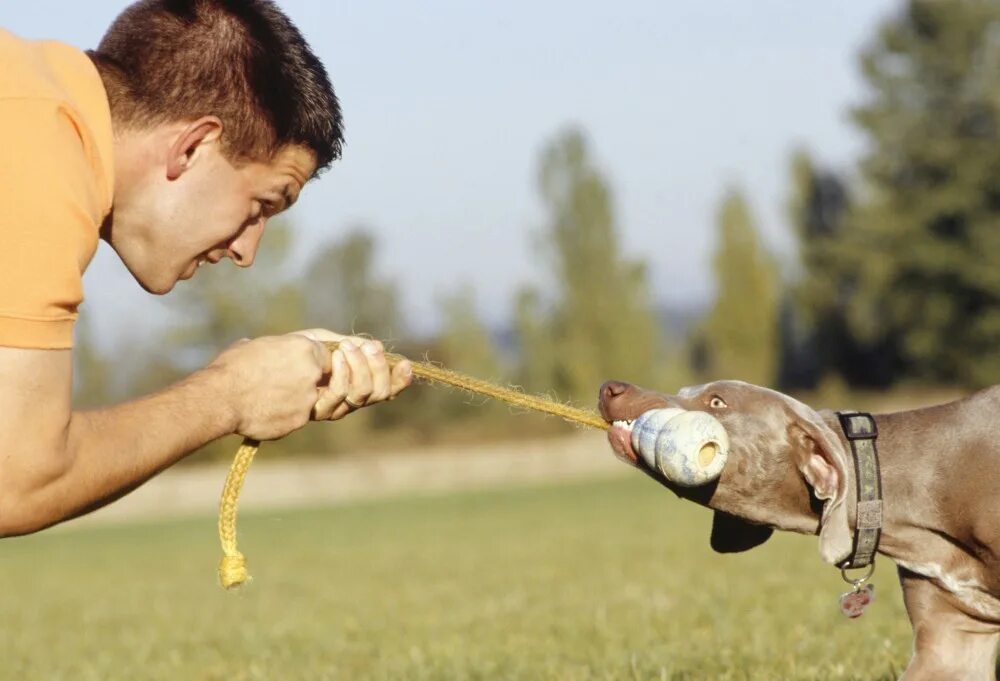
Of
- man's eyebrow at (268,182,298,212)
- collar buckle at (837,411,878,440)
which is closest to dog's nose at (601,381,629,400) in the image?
collar buckle at (837,411,878,440)

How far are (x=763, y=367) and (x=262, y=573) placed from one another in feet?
135

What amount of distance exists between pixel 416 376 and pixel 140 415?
116cm

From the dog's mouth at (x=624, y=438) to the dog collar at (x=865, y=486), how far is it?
2.66 ft

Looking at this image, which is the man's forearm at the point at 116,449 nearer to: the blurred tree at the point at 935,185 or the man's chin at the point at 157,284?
the man's chin at the point at 157,284

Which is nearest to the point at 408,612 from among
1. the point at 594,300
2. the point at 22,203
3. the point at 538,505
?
the point at 22,203

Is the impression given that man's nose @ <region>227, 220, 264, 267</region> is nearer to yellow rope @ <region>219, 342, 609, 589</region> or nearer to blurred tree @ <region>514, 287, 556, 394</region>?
yellow rope @ <region>219, 342, 609, 589</region>

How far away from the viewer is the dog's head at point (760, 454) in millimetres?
4902

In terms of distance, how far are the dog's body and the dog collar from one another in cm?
4

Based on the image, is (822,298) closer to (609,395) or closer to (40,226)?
(609,395)

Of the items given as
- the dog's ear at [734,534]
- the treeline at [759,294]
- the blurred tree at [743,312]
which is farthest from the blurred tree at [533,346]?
the dog's ear at [734,534]

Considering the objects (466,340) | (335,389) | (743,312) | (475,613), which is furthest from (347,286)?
(335,389)

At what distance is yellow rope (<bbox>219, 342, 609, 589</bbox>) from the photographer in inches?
148

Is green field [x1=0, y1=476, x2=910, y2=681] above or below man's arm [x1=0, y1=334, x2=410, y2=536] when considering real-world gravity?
below

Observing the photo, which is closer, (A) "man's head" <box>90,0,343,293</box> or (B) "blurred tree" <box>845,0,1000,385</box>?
(A) "man's head" <box>90,0,343,293</box>
